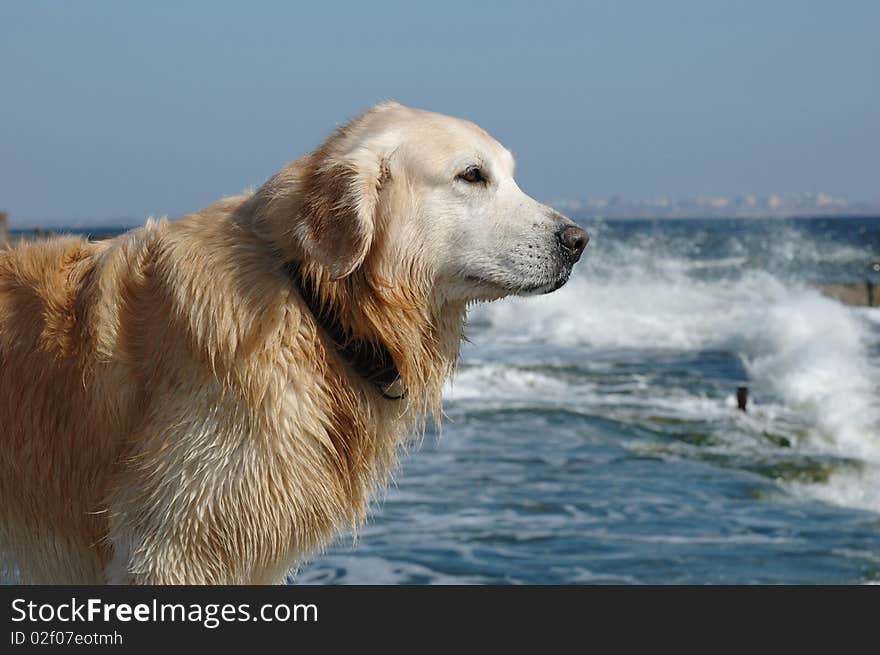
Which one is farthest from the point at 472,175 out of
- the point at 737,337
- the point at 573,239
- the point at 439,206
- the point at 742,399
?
the point at 737,337

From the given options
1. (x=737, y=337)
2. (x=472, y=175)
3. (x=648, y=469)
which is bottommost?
(x=648, y=469)

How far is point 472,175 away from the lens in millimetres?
4027

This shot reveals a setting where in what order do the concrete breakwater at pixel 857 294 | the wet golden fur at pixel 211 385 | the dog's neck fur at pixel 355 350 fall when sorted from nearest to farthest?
1. the wet golden fur at pixel 211 385
2. the dog's neck fur at pixel 355 350
3. the concrete breakwater at pixel 857 294

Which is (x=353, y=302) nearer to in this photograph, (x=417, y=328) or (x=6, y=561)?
(x=417, y=328)

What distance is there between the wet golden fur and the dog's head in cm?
1

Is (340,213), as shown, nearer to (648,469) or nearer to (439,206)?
(439,206)

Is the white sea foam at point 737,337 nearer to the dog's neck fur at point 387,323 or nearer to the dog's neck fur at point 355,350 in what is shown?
the dog's neck fur at point 387,323

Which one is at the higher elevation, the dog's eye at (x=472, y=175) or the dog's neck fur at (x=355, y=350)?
the dog's eye at (x=472, y=175)

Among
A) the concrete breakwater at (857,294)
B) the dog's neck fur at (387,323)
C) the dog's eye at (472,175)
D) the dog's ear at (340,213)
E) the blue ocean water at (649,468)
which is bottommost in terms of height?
the blue ocean water at (649,468)

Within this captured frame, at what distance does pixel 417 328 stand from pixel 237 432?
0.75 meters

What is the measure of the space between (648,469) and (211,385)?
8.19 m

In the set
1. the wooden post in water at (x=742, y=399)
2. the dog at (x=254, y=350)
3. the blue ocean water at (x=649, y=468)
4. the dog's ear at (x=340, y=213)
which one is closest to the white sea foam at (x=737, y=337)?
the blue ocean water at (x=649, y=468)

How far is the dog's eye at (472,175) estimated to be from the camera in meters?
4.01

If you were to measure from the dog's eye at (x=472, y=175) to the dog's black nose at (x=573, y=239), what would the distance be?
352 mm
